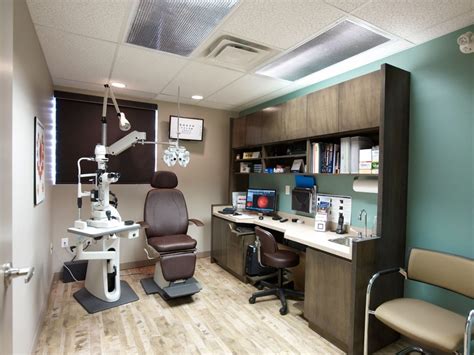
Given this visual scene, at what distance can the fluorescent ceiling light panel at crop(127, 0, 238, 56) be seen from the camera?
176 centimetres

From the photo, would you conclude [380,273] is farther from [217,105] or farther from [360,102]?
[217,105]

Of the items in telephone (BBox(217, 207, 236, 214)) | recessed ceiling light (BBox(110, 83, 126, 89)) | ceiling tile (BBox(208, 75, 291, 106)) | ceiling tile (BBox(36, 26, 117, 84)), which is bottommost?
telephone (BBox(217, 207, 236, 214))

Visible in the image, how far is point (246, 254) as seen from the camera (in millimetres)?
3379

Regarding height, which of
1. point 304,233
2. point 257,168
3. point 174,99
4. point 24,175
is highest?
point 174,99

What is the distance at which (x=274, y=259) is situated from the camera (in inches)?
110

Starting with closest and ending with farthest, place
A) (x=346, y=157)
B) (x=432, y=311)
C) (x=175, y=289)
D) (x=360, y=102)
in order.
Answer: (x=432, y=311), (x=360, y=102), (x=346, y=157), (x=175, y=289)

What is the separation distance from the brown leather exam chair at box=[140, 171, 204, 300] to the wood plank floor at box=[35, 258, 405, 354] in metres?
0.15

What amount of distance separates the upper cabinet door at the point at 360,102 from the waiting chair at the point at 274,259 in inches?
50.1

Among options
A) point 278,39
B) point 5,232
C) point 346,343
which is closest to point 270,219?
point 346,343

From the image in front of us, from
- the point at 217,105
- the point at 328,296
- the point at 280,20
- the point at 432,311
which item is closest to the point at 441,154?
the point at 432,311

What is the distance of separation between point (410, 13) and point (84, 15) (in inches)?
85.3

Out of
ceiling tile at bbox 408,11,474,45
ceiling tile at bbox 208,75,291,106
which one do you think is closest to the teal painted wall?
ceiling tile at bbox 408,11,474,45

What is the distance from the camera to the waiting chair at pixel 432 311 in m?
1.55

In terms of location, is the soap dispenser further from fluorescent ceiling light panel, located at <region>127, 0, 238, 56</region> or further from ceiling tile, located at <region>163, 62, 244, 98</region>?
fluorescent ceiling light panel, located at <region>127, 0, 238, 56</region>
